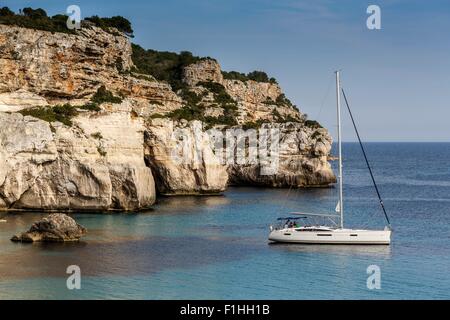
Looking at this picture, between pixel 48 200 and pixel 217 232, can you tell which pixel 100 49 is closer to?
pixel 48 200

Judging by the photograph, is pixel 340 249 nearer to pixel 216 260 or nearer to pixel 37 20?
pixel 216 260

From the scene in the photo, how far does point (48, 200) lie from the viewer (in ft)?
167

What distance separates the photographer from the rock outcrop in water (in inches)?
1519

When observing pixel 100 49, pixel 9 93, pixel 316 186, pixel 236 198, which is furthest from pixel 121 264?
pixel 316 186

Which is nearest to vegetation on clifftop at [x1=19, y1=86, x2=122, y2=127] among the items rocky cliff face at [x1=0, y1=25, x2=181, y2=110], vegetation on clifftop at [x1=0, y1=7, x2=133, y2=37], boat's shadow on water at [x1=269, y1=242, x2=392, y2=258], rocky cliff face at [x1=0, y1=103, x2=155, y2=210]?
rocky cliff face at [x1=0, y1=103, x2=155, y2=210]

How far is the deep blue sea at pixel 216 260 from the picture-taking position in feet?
94.4

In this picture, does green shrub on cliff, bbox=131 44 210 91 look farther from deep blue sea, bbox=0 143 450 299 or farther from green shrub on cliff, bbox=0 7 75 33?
deep blue sea, bbox=0 143 450 299

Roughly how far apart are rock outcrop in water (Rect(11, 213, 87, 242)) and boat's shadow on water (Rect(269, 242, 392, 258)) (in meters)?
11.8

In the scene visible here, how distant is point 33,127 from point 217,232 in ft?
55.8

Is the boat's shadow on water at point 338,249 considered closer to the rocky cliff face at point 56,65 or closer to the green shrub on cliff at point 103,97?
the green shrub on cliff at point 103,97

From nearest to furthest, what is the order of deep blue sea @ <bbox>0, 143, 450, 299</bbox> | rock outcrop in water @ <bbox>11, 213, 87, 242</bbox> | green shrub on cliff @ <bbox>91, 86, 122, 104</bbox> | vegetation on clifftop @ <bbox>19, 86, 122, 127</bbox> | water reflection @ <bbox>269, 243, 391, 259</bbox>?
deep blue sea @ <bbox>0, 143, 450, 299</bbox>, water reflection @ <bbox>269, 243, 391, 259</bbox>, rock outcrop in water @ <bbox>11, 213, 87, 242</bbox>, vegetation on clifftop @ <bbox>19, 86, 122, 127</bbox>, green shrub on cliff @ <bbox>91, 86, 122, 104</bbox>

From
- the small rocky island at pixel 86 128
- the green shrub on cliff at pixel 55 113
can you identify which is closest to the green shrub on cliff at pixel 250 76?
the small rocky island at pixel 86 128

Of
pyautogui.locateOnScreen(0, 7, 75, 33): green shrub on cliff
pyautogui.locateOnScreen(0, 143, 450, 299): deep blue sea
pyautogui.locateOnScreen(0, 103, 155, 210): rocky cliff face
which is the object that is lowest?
pyautogui.locateOnScreen(0, 143, 450, 299): deep blue sea

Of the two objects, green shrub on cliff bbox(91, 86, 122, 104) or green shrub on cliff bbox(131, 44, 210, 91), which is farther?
green shrub on cliff bbox(131, 44, 210, 91)
